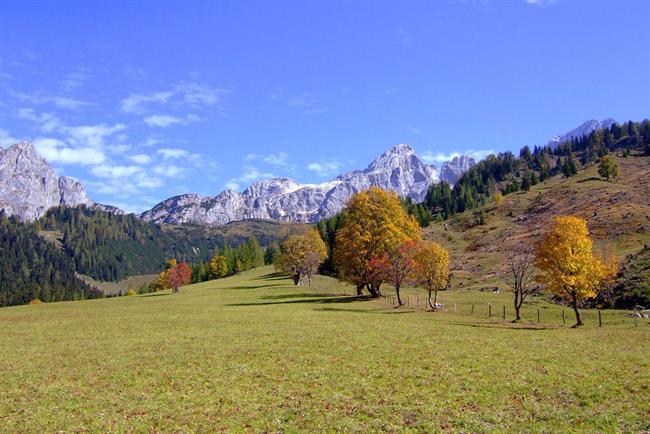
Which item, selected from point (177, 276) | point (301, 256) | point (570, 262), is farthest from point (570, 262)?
point (177, 276)

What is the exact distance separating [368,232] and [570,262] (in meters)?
33.0

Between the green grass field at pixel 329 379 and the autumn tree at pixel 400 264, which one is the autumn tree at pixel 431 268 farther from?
the green grass field at pixel 329 379

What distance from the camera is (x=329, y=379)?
25.0 m

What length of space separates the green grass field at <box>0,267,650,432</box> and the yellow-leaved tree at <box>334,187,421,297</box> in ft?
98.3

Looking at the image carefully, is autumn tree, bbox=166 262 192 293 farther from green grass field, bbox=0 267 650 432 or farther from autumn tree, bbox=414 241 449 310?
green grass field, bbox=0 267 650 432

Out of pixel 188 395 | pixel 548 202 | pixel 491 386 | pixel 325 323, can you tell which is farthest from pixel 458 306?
pixel 548 202

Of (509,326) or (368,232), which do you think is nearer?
(509,326)

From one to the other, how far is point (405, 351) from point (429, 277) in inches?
1467

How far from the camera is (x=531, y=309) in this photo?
64.9 m

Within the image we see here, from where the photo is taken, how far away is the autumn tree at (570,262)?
51469 mm

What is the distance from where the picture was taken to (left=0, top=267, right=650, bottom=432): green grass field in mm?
18266

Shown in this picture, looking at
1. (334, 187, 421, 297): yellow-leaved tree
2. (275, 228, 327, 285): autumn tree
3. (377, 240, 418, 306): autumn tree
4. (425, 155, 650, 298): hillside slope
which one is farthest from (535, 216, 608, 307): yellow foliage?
(275, 228, 327, 285): autumn tree

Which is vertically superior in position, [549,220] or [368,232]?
[549,220]

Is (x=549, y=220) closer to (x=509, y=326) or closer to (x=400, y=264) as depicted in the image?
(x=400, y=264)
